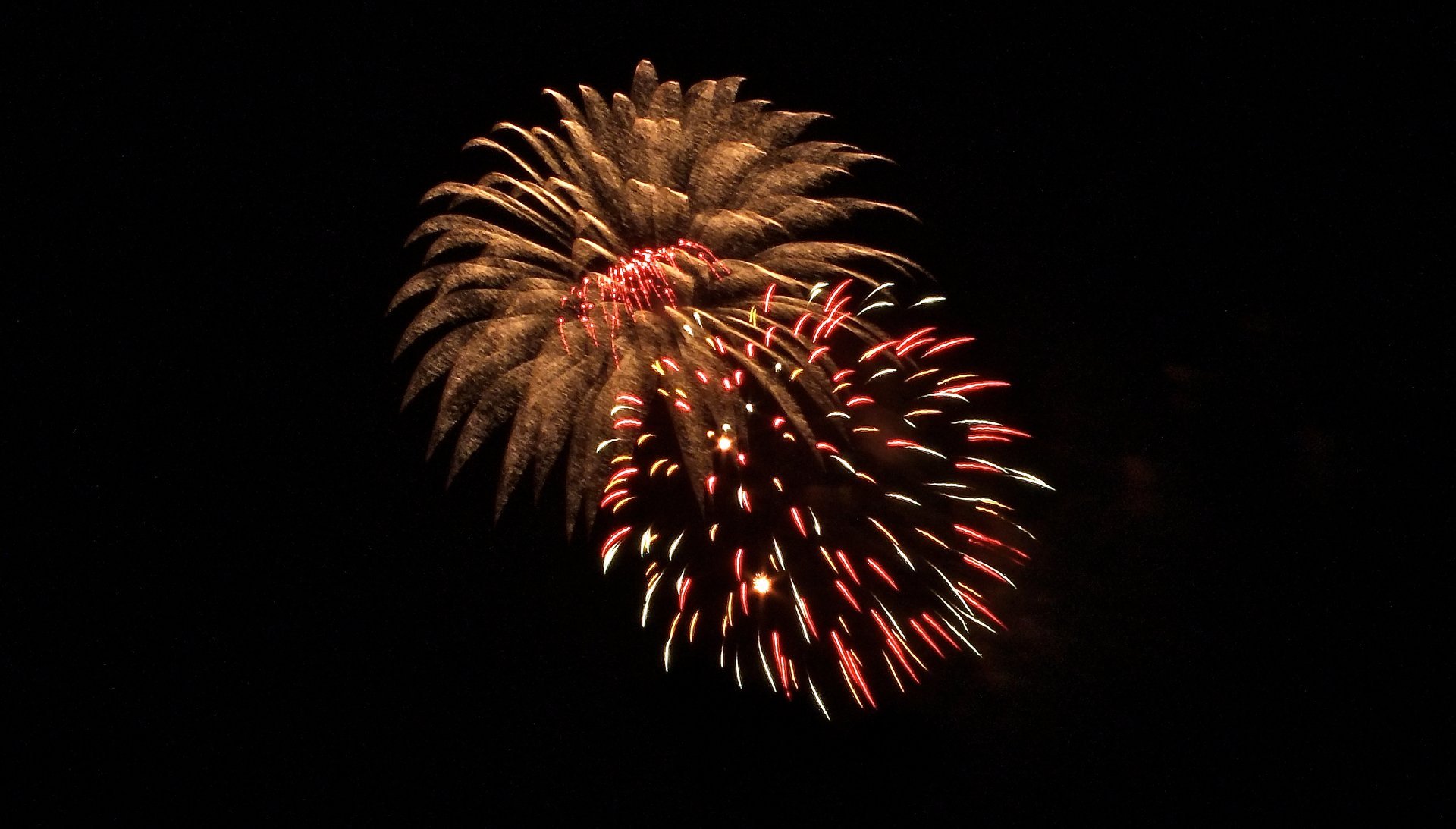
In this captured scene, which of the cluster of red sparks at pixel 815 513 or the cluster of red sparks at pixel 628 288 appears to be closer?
the cluster of red sparks at pixel 628 288

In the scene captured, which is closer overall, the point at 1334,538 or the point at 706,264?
the point at 706,264

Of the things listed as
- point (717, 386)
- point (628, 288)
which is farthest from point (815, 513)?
point (628, 288)

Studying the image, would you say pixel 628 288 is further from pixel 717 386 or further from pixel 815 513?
pixel 815 513

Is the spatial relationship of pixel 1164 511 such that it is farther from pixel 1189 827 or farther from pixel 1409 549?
pixel 1189 827

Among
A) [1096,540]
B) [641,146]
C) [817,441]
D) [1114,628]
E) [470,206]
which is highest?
[470,206]

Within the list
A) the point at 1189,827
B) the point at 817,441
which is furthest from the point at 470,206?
the point at 1189,827

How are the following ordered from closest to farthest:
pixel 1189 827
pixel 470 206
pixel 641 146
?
pixel 641 146, pixel 1189 827, pixel 470 206

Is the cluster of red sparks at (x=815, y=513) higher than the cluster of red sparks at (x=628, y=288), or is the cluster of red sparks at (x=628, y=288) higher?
the cluster of red sparks at (x=628, y=288)
